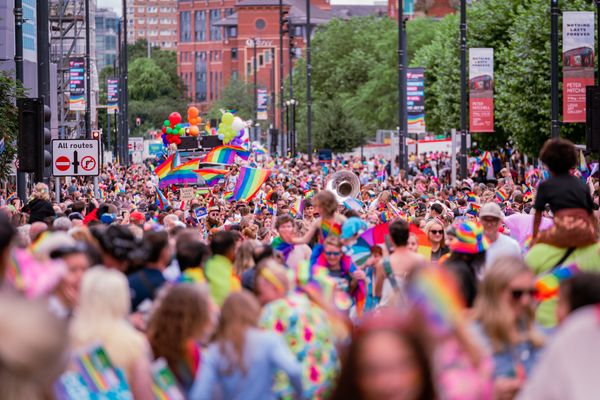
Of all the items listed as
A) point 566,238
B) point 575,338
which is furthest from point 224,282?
point 575,338

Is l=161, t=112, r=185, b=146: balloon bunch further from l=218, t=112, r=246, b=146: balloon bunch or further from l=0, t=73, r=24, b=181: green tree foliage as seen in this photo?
l=0, t=73, r=24, b=181: green tree foliage

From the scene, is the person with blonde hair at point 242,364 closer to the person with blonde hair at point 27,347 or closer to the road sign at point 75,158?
the person with blonde hair at point 27,347

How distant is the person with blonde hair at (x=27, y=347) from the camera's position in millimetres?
5211

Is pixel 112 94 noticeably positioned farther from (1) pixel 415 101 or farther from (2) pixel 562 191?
(2) pixel 562 191

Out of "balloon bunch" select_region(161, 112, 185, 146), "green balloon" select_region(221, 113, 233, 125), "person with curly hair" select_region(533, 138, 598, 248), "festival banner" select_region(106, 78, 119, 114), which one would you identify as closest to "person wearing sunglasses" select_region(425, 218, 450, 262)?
"person with curly hair" select_region(533, 138, 598, 248)

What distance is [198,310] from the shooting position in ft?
25.3

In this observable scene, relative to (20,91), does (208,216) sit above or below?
below

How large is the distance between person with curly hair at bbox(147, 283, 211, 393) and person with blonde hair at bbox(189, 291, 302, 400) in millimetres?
172

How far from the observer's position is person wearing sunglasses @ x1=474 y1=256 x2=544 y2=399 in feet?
23.4

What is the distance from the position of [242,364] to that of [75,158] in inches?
750

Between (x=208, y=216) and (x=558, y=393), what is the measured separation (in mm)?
17727

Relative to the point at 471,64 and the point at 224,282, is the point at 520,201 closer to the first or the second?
the point at 224,282

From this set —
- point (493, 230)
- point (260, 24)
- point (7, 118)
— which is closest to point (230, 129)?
point (7, 118)

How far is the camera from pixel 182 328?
7.77 meters
